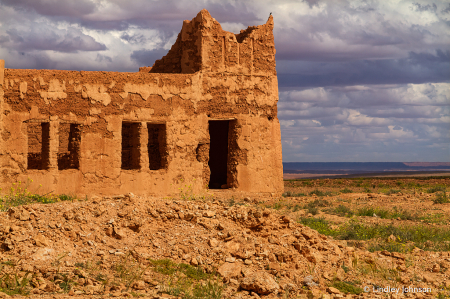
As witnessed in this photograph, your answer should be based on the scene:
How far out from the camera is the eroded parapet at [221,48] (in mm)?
14852

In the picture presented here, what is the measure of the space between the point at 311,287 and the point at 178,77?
8956 millimetres

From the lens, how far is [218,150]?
18.2 m

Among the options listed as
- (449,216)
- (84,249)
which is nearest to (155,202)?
(84,249)

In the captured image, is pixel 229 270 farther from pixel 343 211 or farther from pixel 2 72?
pixel 2 72

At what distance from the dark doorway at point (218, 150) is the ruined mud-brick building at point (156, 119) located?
2.70m

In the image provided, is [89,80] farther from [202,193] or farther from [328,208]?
[328,208]

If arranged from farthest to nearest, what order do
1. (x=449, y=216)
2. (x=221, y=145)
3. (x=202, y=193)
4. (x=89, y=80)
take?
(x=221, y=145)
(x=202, y=193)
(x=89, y=80)
(x=449, y=216)

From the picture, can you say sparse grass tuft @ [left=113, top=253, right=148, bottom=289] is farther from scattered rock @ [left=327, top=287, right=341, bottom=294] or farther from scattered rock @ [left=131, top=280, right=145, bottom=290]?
scattered rock @ [left=327, top=287, right=341, bottom=294]

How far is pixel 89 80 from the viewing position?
1357 centimetres

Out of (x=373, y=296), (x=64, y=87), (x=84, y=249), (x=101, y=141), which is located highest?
(x=64, y=87)

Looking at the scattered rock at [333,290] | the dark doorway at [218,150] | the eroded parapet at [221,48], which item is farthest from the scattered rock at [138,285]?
the dark doorway at [218,150]

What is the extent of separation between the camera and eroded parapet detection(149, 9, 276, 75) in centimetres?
1485

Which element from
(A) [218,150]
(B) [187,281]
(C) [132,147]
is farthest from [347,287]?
(A) [218,150]

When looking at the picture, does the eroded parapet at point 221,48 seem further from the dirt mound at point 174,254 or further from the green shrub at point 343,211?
the dirt mound at point 174,254
